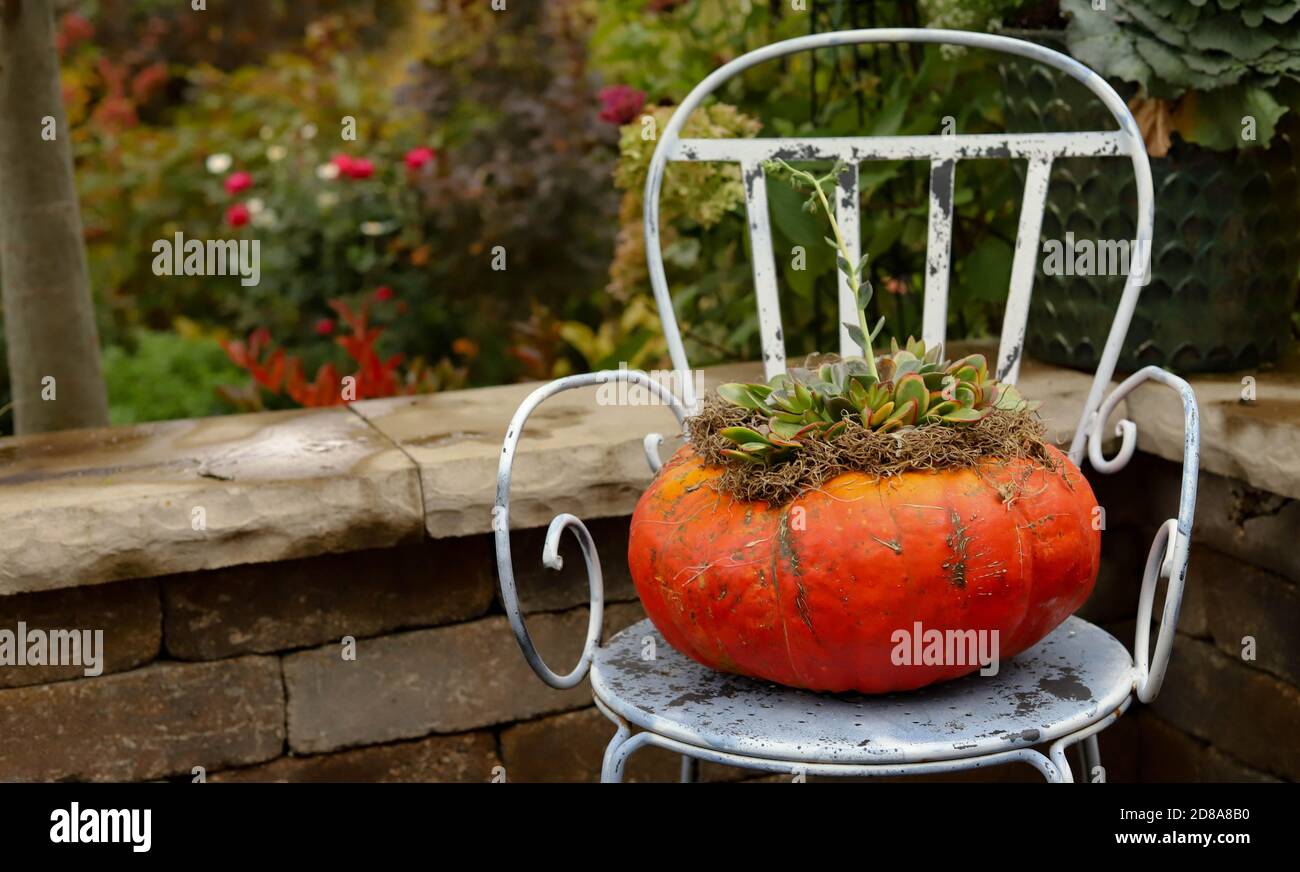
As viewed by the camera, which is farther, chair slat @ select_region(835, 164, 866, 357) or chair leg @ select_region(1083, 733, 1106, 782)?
chair slat @ select_region(835, 164, 866, 357)

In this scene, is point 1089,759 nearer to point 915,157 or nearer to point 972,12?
point 915,157

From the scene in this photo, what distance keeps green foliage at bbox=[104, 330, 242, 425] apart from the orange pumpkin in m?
2.36

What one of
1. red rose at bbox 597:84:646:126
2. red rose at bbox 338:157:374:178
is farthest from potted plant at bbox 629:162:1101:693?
red rose at bbox 338:157:374:178

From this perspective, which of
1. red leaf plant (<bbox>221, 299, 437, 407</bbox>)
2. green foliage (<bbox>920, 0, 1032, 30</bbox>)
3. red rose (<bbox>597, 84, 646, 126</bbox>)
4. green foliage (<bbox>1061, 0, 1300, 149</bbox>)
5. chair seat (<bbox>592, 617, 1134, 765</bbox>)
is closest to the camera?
chair seat (<bbox>592, 617, 1134, 765</bbox>)

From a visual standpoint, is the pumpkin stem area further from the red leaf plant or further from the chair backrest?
the red leaf plant

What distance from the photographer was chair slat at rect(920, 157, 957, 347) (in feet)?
6.13

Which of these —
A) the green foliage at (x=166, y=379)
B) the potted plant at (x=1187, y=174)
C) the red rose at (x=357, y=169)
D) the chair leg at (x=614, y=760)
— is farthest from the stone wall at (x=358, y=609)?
the red rose at (x=357, y=169)

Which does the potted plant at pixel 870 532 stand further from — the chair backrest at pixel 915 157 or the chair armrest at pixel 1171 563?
the chair backrest at pixel 915 157

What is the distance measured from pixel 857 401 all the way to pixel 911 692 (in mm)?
326

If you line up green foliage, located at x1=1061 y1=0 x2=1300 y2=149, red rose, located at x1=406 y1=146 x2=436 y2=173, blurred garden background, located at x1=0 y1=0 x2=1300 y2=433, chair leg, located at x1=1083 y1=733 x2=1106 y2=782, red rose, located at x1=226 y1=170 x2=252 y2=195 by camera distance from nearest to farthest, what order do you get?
chair leg, located at x1=1083 y1=733 x2=1106 y2=782 < green foliage, located at x1=1061 y1=0 x2=1300 y2=149 < blurred garden background, located at x1=0 y1=0 x2=1300 y2=433 < red rose, located at x1=406 y1=146 x2=436 y2=173 < red rose, located at x1=226 y1=170 x2=252 y2=195

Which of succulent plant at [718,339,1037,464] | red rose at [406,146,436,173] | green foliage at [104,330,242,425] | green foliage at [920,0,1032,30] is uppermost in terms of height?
green foliage at [920,0,1032,30]

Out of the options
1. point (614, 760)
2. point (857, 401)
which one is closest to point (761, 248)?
point (857, 401)
